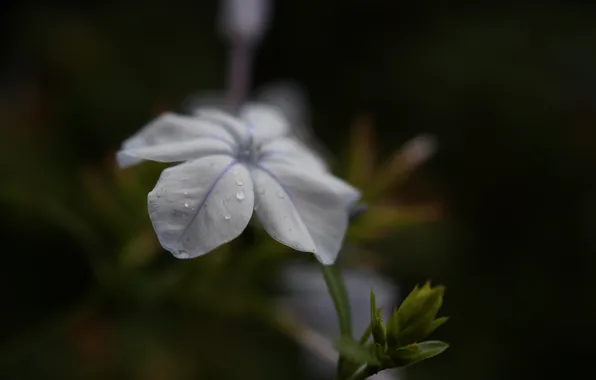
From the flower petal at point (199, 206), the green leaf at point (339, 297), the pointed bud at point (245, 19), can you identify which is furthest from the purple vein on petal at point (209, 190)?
the pointed bud at point (245, 19)

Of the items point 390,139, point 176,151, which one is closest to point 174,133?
point 176,151

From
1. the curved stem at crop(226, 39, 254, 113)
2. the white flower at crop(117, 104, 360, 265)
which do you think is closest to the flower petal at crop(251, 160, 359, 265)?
the white flower at crop(117, 104, 360, 265)

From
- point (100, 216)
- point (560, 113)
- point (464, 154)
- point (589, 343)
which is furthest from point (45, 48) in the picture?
point (589, 343)

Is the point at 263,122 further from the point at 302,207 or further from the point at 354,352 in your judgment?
the point at 354,352

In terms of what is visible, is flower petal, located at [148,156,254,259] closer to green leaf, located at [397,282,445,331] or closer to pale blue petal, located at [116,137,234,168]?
pale blue petal, located at [116,137,234,168]

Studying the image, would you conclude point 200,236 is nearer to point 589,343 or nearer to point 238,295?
point 238,295
